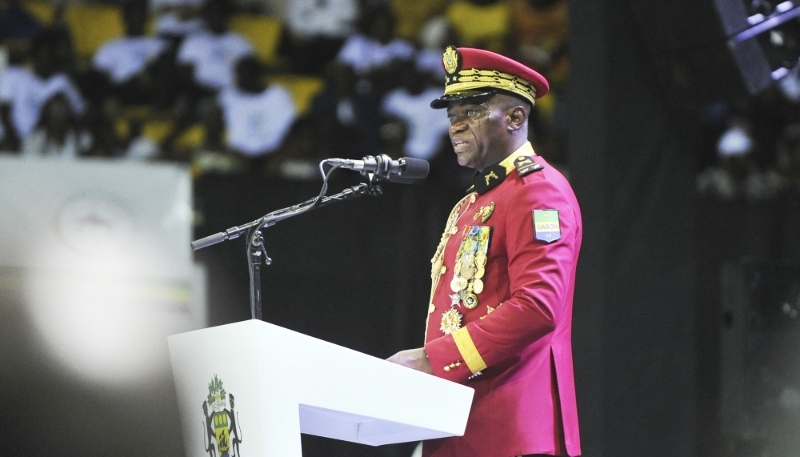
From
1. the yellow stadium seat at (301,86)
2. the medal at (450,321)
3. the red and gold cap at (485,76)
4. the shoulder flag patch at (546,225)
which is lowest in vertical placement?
the medal at (450,321)

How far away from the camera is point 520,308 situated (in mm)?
2455

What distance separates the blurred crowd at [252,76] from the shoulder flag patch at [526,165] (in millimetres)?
3032

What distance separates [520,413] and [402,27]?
451cm

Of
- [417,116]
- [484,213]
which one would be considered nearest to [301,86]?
[417,116]

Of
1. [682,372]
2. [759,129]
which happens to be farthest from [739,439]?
[759,129]

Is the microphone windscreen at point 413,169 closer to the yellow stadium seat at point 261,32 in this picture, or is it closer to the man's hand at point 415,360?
the man's hand at point 415,360

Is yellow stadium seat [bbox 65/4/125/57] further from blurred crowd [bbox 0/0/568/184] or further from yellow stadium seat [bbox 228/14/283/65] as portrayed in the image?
yellow stadium seat [bbox 228/14/283/65]

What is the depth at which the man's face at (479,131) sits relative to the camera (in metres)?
2.78

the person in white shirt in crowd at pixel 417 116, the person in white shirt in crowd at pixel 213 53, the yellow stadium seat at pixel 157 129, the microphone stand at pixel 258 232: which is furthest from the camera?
the person in white shirt in crowd at pixel 213 53

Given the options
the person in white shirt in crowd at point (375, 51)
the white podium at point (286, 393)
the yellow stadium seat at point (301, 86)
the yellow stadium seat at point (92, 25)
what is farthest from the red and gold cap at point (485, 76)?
the yellow stadium seat at point (92, 25)

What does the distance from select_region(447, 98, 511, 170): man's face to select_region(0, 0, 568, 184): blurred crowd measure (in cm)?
295

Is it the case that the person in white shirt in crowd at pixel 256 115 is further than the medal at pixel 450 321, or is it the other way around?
the person in white shirt in crowd at pixel 256 115

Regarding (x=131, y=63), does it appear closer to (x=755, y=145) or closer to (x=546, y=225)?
(x=755, y=145)

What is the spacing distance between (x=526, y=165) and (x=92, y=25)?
15.6 feet
